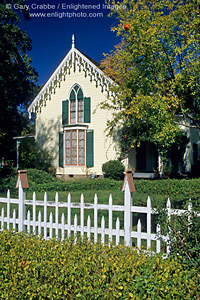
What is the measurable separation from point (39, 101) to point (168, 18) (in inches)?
534

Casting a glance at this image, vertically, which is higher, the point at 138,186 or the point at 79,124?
the point at 79,124

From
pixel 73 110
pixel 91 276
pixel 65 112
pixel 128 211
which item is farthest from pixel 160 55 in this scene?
pixel 65 112

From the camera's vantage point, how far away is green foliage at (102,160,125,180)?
1688 centimetres

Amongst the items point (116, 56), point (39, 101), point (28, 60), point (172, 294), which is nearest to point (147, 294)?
point (172, 294)

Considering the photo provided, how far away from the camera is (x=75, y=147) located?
1905 centimetres

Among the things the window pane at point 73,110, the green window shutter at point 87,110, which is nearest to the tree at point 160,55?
the green window shutter at point 87,110

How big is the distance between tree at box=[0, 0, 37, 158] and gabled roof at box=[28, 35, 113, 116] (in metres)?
3.22

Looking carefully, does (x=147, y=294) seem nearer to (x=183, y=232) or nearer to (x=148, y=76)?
(x=183, y=232)

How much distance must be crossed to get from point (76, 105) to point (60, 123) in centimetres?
181

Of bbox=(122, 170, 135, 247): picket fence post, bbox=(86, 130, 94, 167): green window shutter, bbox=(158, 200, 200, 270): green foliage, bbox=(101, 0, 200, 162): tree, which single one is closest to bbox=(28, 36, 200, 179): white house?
bbox=(86, 130, 94, 167): green window shutter

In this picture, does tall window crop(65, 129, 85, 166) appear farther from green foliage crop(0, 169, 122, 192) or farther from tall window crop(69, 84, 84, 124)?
green foliage crop(0, 169, 122, 192)

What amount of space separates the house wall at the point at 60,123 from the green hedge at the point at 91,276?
14.6 meters

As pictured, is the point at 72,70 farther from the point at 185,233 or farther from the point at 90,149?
the point at 185,233

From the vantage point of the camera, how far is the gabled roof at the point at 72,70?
59.8ft
